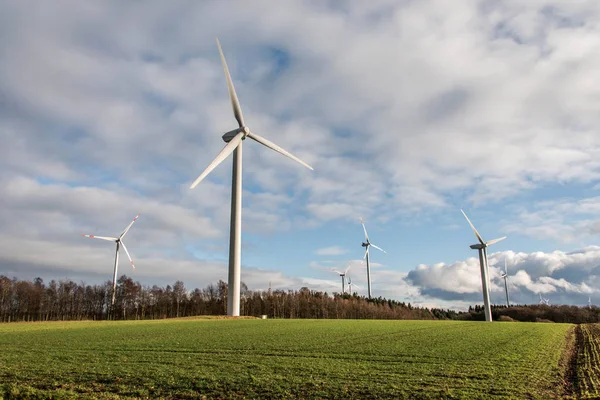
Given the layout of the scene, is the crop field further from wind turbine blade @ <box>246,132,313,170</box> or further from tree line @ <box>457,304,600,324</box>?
tree line @ <box>457,304,600,324</box>

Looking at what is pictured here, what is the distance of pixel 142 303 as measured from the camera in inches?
5359

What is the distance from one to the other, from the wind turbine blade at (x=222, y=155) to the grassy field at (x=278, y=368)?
20259mm

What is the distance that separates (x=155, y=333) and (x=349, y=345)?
63.3 feet

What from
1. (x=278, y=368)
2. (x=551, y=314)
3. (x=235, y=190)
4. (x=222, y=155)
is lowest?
(x=551, y=314)

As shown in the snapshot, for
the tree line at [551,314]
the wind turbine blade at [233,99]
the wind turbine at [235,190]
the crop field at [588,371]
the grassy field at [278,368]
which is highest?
the wind turbine blade at [233,99]

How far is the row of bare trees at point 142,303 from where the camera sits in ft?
404

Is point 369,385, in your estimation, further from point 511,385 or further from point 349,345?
point 349,345

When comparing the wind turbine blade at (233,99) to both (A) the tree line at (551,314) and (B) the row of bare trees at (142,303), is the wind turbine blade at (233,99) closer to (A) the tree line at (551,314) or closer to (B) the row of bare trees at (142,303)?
(B) the row of bare trees at (142,303)

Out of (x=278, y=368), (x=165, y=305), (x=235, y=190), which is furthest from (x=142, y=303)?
(x=278, y=368)

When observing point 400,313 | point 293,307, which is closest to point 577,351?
point 293,307

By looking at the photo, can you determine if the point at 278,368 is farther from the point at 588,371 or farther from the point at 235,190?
the point at 235,190

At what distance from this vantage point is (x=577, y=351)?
31641 mm

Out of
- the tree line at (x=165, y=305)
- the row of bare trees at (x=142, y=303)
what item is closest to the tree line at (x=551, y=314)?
the tree line at (x=165, y=305)

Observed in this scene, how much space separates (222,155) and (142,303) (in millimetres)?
97361
